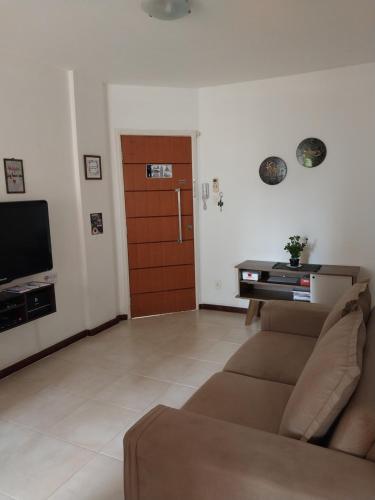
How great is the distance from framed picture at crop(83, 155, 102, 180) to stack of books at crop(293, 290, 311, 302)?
2.28 metres

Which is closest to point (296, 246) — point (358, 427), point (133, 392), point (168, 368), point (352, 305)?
point (168, 368)

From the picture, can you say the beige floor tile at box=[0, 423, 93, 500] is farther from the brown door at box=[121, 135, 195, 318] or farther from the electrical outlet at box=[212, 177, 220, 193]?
the electrical outlet at box=[212, 177, 220, 193]

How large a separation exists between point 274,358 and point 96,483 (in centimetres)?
112

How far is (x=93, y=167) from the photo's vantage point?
3.89 m

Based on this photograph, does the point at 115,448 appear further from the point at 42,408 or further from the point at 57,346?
the point at 57,346

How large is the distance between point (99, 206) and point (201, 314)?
1671 millimetres

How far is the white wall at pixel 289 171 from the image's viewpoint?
3.71m

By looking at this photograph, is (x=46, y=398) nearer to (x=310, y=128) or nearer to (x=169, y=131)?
(x=169, y=131)

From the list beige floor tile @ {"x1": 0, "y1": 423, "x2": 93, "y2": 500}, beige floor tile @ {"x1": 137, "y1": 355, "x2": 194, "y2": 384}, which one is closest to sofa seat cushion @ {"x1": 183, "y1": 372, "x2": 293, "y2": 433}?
beige floor tile @ {"x1": 0, "y1": 423, "x2": 93, "y2": 500}

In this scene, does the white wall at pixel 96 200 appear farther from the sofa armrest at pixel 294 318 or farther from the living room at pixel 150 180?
the sofa armrest at pixel 294 318

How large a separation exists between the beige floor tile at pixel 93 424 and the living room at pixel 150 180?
0.01m

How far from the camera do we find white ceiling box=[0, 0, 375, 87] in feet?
7.94

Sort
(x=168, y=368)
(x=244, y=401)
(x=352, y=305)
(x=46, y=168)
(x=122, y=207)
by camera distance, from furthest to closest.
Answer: (x=122, y=207) → (x=46, y=168) → (x=168, y=368) → (x=352, y=305) → (x=244, y=401)

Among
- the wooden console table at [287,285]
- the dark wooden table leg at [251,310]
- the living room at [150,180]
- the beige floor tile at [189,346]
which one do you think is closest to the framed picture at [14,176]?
the living room at [150,180]
